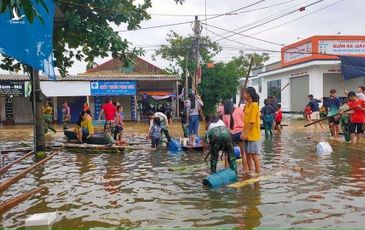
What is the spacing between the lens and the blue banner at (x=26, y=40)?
367 inches

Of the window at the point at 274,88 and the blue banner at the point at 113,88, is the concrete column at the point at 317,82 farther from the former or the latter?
the blue banner at the point at 113,88

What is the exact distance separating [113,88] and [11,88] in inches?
285

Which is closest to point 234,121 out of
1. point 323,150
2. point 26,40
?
point 323,150

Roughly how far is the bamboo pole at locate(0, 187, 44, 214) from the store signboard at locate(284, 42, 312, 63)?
25.8 meters

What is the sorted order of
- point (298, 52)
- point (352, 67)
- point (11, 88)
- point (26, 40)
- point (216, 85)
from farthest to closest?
point (216, 85) < point (298, 52) < point (11, 88) < point (352, 67) < point (26, 40)

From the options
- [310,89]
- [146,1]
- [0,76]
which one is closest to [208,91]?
[310,89]

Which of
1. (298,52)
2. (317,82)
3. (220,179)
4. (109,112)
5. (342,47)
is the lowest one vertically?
(220,179)

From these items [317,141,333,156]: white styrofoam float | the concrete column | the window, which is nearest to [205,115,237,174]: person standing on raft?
[317,141,333,156]: white styrofoam float

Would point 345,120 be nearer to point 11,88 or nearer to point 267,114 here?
point 267,114

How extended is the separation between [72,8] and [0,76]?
2114cm

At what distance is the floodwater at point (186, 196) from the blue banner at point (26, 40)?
263 cm

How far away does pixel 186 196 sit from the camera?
7.25 metres

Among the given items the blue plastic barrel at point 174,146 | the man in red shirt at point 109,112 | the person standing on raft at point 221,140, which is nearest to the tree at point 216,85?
the man in red shirt at point 109,112

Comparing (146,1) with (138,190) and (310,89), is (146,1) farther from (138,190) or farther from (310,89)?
(310,89)
